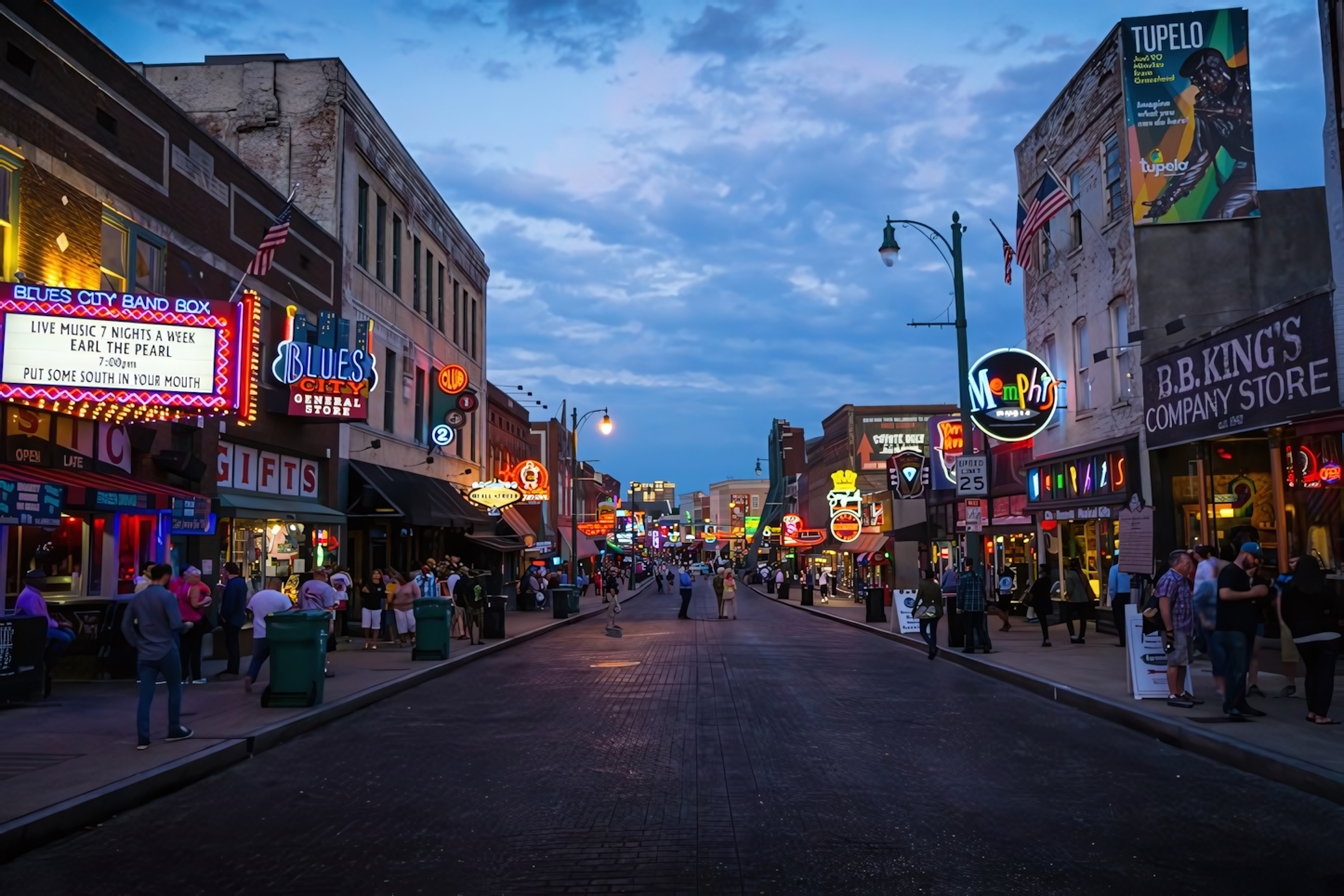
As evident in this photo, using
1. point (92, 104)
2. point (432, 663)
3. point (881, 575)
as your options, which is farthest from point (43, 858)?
point (881, 575)

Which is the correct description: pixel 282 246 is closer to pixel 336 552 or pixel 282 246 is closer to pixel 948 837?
pixel 336 552

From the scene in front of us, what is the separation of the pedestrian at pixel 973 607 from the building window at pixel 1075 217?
1003cm

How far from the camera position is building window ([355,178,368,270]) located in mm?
29031

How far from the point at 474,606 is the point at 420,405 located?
11184 mm

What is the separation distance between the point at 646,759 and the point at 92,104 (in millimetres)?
13511

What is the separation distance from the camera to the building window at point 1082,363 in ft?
82.1

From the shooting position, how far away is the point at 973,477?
71.9 ft

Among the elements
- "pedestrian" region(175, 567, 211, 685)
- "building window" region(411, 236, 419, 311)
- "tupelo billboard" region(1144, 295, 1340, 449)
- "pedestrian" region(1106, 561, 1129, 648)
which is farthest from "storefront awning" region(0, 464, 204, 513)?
"building window" region(411, 236, 419, 311)

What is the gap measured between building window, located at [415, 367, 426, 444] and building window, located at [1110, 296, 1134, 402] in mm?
20299

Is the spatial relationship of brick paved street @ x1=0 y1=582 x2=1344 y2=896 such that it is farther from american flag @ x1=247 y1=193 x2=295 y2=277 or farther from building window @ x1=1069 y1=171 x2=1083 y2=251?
building window @ x1=1069 y1=171 x2=1083 y2=251

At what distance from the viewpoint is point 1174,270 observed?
2184 cm

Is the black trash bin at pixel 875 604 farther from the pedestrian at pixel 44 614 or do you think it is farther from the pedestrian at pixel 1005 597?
the pedestrian at pixel 44 614

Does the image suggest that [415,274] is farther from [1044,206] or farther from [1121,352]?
[1121,352]

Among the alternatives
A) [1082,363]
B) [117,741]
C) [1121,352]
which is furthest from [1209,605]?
[1082,363]
